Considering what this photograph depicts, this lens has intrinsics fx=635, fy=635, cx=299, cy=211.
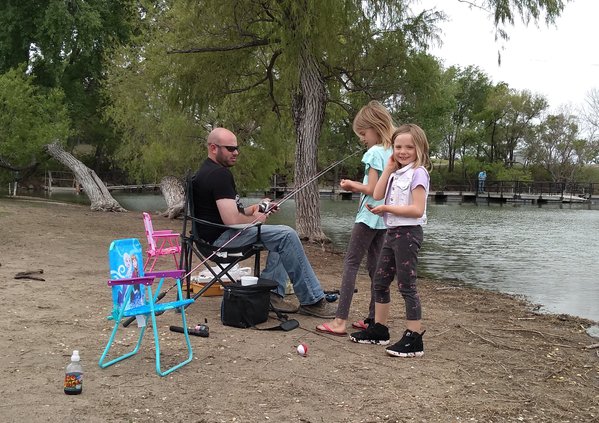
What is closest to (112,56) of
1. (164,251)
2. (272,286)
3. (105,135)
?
(105,135)

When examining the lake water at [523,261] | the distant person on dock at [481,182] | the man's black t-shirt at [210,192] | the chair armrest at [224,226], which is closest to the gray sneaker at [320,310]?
the chair armrest at [224,226]

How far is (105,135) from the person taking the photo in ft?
96.0

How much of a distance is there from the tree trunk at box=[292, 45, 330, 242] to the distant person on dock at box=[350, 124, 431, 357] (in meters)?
7.16

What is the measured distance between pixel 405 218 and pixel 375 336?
0.86 metres

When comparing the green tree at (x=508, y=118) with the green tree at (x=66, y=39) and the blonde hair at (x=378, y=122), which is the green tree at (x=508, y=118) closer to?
the green tree at (x=66, y=39)

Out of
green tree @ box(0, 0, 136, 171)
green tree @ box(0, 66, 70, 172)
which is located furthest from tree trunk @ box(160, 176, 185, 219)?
green tree @ box(0, 0, 136, 171)

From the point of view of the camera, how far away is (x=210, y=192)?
186 inches

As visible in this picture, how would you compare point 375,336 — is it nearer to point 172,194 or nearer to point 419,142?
point 419,142

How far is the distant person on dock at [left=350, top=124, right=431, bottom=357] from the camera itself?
13.0ft

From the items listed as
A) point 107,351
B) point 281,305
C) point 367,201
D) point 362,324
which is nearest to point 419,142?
point 367,201

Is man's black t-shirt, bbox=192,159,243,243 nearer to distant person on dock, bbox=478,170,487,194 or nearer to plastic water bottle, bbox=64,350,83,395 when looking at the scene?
plastic water bottle, bbox=64,350,83,395

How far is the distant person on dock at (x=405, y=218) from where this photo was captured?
3.96 m

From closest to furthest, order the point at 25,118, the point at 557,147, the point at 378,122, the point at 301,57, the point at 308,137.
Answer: the point at 378,122, the point at 301,57, the point at 308,137, the point at 25,118, the point at 557,147

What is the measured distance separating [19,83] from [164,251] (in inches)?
648
